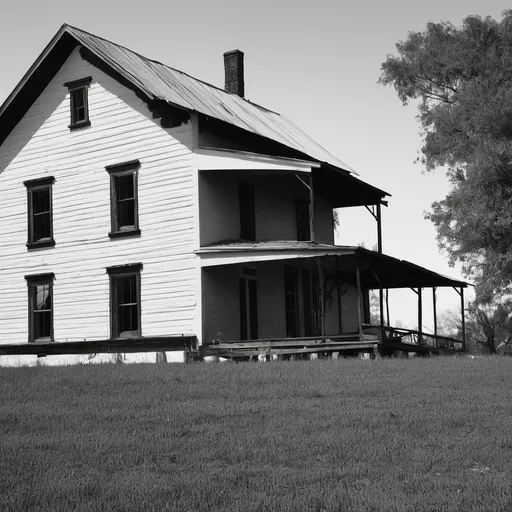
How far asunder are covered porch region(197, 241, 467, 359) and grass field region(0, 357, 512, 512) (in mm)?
5595

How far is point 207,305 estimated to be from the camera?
23.4 meters

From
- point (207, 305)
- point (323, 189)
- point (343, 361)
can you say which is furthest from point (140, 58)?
point (343, 361)

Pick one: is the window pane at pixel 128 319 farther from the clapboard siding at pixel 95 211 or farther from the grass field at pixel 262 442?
the grass field at pixel 262 442

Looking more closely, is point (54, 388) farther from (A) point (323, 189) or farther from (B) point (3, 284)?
(A) point (323, 189)

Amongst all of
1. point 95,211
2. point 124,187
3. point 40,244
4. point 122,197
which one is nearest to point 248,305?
point 122,197

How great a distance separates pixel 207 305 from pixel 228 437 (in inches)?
494

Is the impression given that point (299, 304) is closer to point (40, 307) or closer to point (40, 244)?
point (40, 307)

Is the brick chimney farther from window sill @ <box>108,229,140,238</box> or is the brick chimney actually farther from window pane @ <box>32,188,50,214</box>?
window sill @ <box>108,229,140,238</box>

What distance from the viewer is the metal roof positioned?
79.6 ft

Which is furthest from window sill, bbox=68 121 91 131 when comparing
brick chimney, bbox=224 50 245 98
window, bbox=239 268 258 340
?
brick chimney, bbox=224 50 245 98

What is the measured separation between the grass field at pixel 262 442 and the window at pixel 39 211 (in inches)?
430

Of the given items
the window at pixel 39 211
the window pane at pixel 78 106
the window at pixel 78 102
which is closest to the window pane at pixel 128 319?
the window at pixel 39 211

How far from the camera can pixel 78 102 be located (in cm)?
2656

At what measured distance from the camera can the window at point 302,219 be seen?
93.1 ft
